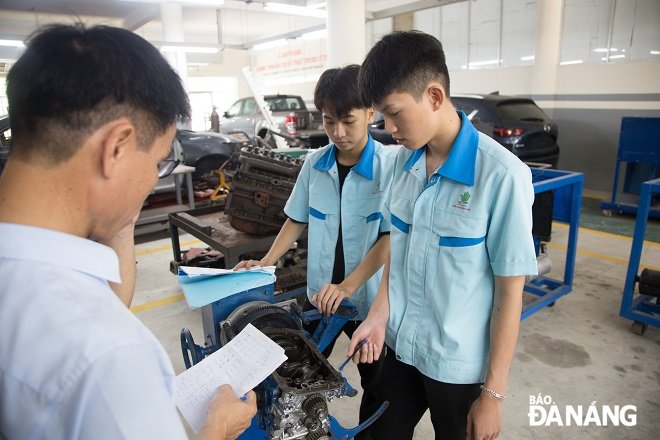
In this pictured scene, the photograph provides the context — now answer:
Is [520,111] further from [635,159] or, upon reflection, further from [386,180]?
[386,180]

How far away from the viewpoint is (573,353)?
108 inches

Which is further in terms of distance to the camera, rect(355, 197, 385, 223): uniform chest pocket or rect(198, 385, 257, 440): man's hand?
rect(355, 197, 385, 223): uniform chest pocket

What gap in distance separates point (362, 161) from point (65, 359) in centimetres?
134

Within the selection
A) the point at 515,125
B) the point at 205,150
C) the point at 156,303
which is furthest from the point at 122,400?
the point at 205,150

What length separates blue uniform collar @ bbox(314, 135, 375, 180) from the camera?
169cm

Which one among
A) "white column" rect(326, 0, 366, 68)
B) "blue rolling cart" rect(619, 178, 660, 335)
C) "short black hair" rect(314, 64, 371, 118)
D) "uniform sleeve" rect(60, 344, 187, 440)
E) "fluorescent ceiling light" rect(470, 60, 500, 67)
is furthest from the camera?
"fluorescent ceiling light" rect(470, 60, 500, 67)

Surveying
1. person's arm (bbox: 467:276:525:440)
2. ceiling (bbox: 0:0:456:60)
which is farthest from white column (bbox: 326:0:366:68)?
person's arm (bbox: 467:276:525:440)

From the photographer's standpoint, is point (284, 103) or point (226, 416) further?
point (284, 103)

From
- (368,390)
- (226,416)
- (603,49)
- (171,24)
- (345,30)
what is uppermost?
(171,24)

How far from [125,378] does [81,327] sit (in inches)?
3.0

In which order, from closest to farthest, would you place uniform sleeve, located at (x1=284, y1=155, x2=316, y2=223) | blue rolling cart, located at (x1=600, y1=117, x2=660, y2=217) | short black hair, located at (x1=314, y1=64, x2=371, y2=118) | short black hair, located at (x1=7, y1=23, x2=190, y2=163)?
short black hair, located at (x1=7, y1=23, x2=190, y2=163) < short black hair, located at (x1=314, y1=64, x2=371, y2=118) < uniform sleeve, located at (x1=284, y1=155, x2=316, y2=223) < blue rolling cart, located at (x1=600, y1=117, x2=660, y2=217)

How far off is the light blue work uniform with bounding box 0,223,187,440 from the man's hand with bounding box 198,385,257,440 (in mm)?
306

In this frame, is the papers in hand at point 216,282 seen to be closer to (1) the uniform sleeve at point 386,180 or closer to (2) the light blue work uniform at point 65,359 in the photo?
(1) the uniform sleeve at point 386,180

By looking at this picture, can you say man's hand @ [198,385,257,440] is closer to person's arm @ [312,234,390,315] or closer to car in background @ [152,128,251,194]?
person's arm @ [312,234,390,315]
